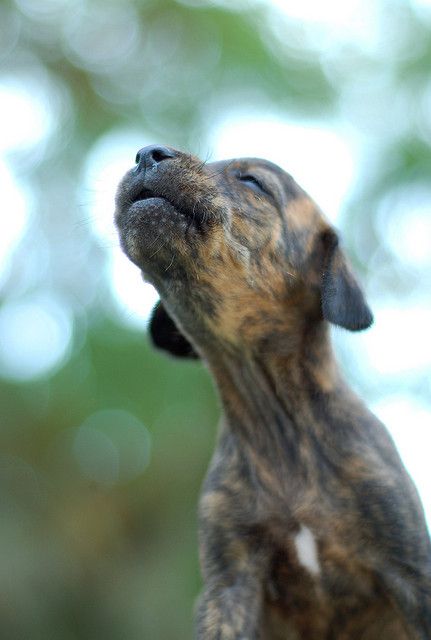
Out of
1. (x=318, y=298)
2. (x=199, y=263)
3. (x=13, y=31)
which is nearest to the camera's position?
(x=199, y=263)

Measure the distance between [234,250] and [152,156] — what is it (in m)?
0.65

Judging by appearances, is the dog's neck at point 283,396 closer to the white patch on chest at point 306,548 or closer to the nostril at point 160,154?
the white patch on chest at point 306,548

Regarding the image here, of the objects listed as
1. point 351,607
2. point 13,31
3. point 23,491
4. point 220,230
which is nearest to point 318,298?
point 220,230

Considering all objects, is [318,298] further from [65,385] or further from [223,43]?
[223,43]

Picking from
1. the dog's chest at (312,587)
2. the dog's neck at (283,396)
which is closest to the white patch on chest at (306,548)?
Result: the dog's chest at (312,587)

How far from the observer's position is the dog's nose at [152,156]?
5055 mm

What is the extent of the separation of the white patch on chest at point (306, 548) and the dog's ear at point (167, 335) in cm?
135

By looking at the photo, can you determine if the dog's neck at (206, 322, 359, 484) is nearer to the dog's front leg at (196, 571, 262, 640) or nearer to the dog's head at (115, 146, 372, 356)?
the dog's head at (115, 146, 372, 356)

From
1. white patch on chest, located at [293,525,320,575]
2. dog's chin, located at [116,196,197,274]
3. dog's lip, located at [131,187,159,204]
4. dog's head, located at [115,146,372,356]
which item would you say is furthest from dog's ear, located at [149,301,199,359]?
white patch on chest, located at [293,525,320,575]

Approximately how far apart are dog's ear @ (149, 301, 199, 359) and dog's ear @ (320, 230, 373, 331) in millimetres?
969

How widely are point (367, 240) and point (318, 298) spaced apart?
13265 millimetres

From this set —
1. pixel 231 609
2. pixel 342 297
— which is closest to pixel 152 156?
pixel 342 297

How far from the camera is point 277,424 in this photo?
5.53 m

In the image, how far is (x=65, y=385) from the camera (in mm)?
19703
